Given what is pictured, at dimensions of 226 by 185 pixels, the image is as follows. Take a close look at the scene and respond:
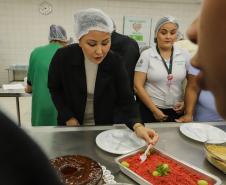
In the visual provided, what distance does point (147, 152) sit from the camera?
129 cm

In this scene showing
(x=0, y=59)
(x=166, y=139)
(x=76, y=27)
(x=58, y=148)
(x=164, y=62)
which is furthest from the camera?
(x=0, y=59)

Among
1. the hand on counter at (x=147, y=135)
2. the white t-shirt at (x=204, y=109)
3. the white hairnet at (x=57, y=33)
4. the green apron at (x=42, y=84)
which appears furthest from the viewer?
the white hairnet at (x=57, y=33)

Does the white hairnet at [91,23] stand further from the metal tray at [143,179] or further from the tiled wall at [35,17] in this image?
the tiled wall at [35,17]

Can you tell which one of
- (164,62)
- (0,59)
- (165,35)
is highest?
(165,35)

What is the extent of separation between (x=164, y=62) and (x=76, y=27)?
2.47ft

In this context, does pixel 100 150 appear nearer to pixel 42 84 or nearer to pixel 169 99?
pixel 169 99

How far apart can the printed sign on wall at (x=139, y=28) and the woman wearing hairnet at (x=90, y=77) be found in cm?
375

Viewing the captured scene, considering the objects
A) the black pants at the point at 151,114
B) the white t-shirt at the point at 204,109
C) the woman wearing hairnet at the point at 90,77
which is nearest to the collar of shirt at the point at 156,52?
the white t-shirt at the point at 204,109

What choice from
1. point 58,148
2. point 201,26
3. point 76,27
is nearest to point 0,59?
point 76,27

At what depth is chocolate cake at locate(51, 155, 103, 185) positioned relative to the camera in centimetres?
99

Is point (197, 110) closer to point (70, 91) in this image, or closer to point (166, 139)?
point (166, 139)

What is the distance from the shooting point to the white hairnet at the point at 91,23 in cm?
162

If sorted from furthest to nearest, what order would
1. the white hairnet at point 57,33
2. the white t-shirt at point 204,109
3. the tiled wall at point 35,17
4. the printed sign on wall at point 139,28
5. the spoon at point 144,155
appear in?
the printed sign on wall at point 139,28 → the tiled wall at point 35,17 → the white hairnet at point 57,33 → the white t-shirt at point 204,109 → the spoon at point 144,155

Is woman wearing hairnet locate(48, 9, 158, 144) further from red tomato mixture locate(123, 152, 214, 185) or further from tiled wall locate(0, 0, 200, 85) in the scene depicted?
tiled wall locate(0, 0, 200, 85)
